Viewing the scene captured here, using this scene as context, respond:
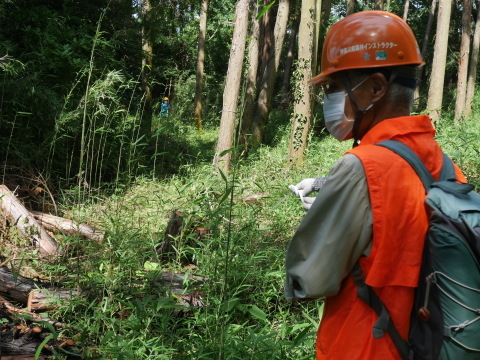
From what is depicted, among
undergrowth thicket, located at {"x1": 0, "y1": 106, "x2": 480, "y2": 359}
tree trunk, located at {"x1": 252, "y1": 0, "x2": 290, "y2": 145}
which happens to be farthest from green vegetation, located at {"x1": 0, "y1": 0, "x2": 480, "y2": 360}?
tree trunk, located at {"x1": 252, "y1": 0, "x2": 290, "y2": 145}

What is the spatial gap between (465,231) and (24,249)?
4654 millimetres

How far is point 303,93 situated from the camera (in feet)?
33.4

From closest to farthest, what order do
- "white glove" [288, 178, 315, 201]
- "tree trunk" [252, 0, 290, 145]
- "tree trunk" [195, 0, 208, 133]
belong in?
"white glove" [288, 178, 315, 201]
"tree trunk" [252, 0, 290, 145]
"tree trunk" [195, 0, 208, 133]

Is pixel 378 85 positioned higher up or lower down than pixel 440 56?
lower down

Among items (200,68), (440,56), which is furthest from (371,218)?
(200,68)

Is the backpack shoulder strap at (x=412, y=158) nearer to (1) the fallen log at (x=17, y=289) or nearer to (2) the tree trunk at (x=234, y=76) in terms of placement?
(1) the fallen log at (x=17, y=289)

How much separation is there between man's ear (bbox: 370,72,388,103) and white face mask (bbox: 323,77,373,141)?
2.1 inches

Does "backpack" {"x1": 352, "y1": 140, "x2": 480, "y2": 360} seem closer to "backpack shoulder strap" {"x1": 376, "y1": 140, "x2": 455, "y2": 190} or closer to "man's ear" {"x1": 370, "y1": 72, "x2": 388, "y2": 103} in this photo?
"backpack shoulder strap" {"x1": 376, "y1": 140, "x2": 455, "y2": 190}

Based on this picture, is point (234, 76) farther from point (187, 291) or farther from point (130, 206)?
point (187, 291)

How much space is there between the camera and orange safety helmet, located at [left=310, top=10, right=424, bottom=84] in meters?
1.57

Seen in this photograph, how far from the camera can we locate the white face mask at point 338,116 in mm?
1679

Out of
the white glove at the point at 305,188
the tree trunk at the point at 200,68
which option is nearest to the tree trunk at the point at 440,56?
the tree trunk at the point at 200,68

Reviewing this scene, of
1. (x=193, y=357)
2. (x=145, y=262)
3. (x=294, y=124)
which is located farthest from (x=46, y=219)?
(x=294, y=124)

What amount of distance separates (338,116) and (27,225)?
4540 millimetres
